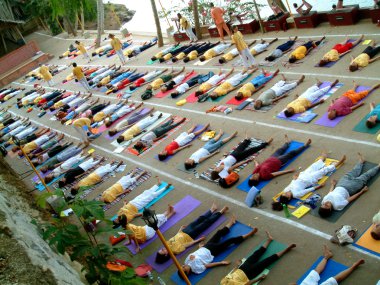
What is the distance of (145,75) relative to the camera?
19781mm

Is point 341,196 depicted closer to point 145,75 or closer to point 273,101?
point 273,101

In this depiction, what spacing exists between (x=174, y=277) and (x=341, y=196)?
377 cm

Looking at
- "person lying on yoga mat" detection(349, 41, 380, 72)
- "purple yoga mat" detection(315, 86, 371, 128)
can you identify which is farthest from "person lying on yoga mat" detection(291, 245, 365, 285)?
"person lying on yoga mat" detection(349, 41, 380, 72)

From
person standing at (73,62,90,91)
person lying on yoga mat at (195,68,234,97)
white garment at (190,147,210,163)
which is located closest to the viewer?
white garment at (190,147,210,163)

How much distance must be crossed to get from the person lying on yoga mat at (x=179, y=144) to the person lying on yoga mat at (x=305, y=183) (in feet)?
14.8

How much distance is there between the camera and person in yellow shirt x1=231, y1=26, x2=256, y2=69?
14.9 m

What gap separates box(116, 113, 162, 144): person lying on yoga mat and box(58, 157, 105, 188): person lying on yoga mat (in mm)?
1079

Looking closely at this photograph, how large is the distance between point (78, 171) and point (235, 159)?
5.90 meters

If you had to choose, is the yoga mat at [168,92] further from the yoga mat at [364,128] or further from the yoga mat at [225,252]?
the yoga mat at [225,252]

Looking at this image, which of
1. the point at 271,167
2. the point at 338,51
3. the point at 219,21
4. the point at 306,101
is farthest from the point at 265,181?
the point at 219,21

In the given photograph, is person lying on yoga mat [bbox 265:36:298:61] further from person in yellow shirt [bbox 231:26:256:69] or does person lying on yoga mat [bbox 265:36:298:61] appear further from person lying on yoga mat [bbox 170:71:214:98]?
person lying on yoga mat [bbox 170:71:214:98]

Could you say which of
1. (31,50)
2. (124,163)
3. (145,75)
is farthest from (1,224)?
(31,50)

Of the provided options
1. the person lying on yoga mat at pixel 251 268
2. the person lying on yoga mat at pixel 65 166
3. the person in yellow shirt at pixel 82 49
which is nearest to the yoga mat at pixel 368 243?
the person lying on yoga mat at pixel 251 268

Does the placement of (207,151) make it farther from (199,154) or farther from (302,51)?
(302,51)
